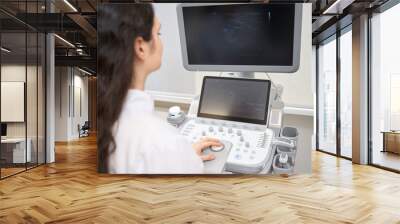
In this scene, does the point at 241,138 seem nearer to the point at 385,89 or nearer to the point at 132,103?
the point at 132,103

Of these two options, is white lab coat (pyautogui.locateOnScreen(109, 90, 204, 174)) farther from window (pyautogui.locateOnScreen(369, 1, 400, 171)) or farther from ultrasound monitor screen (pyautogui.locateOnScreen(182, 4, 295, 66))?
window (pyautogui.locateOnScreen(369, 1, 400, 171))

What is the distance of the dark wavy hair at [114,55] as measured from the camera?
213 inches

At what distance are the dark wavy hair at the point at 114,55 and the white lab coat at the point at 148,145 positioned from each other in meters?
0.16

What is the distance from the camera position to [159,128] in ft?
17.5

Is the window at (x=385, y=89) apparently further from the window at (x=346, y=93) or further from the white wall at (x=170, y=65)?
the white wall at (x=170, y=65)

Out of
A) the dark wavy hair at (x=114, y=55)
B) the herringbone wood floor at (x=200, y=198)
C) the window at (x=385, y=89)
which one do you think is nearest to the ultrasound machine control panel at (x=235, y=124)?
the herringbone wood floor at (x=200, y=198)

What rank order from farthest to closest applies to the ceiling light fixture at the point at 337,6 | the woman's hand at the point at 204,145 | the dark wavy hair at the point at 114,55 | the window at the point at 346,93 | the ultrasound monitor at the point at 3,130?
the window at the point at 346,93 < the ceiling light fixture at the point at 337,6 < the ultrasound monitor at the point at 3,130 < the dark wavy hair at the point at 114,55 < the woman's hand at the point at 204,145

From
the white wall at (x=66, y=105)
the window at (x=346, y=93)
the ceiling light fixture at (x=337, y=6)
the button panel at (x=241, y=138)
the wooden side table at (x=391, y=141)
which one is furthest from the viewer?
the white wall at (x=66, y=105)

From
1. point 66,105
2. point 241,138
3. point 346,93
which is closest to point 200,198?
point 241,138

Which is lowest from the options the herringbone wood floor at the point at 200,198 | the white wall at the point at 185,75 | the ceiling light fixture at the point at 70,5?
the herringbone wood floor at the point at 200,198

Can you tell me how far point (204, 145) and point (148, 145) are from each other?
0.80 meters

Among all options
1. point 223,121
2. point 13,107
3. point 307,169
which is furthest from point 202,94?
point 13,107

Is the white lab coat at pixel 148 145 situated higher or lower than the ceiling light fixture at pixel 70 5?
lower

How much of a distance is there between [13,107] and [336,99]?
6.91 metres
